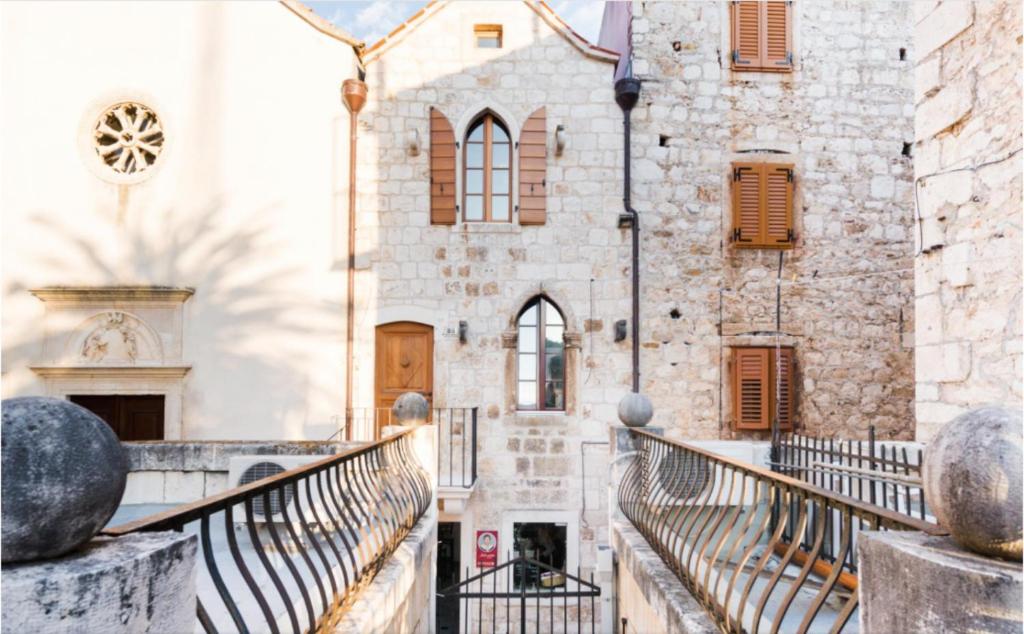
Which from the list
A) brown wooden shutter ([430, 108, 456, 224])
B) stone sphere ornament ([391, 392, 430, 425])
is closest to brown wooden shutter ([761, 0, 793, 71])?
brown wooden shutter ([430, 108, 456, 224])

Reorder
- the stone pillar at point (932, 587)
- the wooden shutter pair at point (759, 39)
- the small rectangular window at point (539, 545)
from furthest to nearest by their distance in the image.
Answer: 1. the wooden shutter pair at point (759, 39)
2. the small rectangular window at point (539, 545)
3. the stone pillar at point (932, 587)

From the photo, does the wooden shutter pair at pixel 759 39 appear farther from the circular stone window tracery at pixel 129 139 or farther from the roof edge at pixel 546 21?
the circular stone window tracery at pixel 129 139

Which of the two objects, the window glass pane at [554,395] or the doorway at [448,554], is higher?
the window glass pane at [554,395]

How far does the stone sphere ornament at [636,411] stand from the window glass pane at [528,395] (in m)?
3.56

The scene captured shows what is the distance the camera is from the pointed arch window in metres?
9.33

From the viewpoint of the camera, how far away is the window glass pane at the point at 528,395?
363 inches

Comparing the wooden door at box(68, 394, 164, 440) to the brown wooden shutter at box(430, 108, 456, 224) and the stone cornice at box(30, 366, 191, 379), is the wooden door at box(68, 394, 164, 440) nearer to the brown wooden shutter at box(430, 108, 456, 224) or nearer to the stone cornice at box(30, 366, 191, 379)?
the stone cornice at box(30, 366, 191, 379)

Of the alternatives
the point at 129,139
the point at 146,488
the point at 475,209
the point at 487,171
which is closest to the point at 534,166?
the point at 487,171

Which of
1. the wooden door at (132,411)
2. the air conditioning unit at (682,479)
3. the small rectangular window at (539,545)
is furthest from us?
the wooden door at (132,411)

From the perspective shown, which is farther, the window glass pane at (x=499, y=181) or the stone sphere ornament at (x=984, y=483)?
the window glass pane at (x=499, y=181)

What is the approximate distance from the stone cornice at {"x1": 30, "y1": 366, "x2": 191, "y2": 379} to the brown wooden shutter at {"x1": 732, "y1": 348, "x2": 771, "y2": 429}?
7.61 meters

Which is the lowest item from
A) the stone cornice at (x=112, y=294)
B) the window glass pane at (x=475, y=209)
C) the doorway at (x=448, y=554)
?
the doorway at (x=448, y=554)

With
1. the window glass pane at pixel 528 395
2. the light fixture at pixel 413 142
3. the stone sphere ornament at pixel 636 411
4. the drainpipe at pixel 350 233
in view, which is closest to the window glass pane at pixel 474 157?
the light fixture at pixel 413 142

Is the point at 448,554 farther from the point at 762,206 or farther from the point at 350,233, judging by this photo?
the point at 762,206
